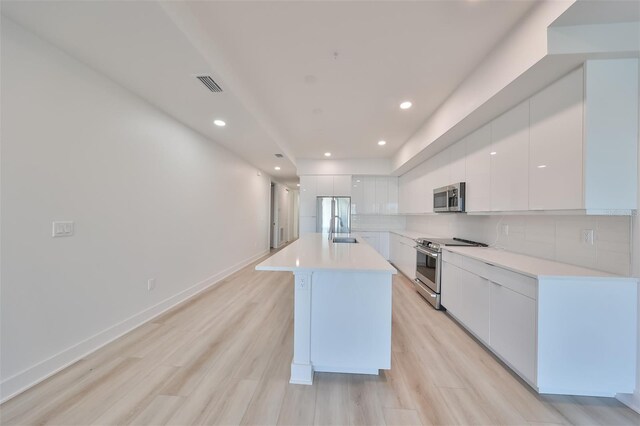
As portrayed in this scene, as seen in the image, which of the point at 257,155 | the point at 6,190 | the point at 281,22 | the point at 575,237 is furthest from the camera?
the point at 257,155

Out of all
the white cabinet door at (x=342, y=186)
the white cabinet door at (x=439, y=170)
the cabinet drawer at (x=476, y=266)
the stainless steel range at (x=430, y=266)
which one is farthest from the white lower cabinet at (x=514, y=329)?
the white cabinet door at (x=342, y=186)

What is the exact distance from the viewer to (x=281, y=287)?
3.91 metres

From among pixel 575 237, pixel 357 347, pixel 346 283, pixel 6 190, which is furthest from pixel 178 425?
pixel 575 237

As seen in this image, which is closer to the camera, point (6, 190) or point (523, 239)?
point (6, 190)

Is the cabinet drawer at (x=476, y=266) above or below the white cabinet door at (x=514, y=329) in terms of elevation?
above

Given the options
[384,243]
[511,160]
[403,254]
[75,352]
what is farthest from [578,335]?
[384,243]

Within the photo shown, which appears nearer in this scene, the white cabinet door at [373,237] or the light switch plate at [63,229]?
the light switch plate at [63,229]

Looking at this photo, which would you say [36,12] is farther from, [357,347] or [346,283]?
[357,347]

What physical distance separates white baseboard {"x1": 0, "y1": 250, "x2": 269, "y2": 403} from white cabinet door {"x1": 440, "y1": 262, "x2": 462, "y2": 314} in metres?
3.50

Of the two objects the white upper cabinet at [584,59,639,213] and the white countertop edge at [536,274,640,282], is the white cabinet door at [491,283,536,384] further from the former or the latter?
the white upper cabinet at [584,59,639,213]

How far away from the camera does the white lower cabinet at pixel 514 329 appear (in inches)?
65.4

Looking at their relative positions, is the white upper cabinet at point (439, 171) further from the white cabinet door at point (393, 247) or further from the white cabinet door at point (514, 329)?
the white cabinet door at point (514, 329)

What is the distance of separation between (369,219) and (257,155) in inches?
128

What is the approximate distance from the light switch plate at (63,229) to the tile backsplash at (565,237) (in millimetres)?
4169
